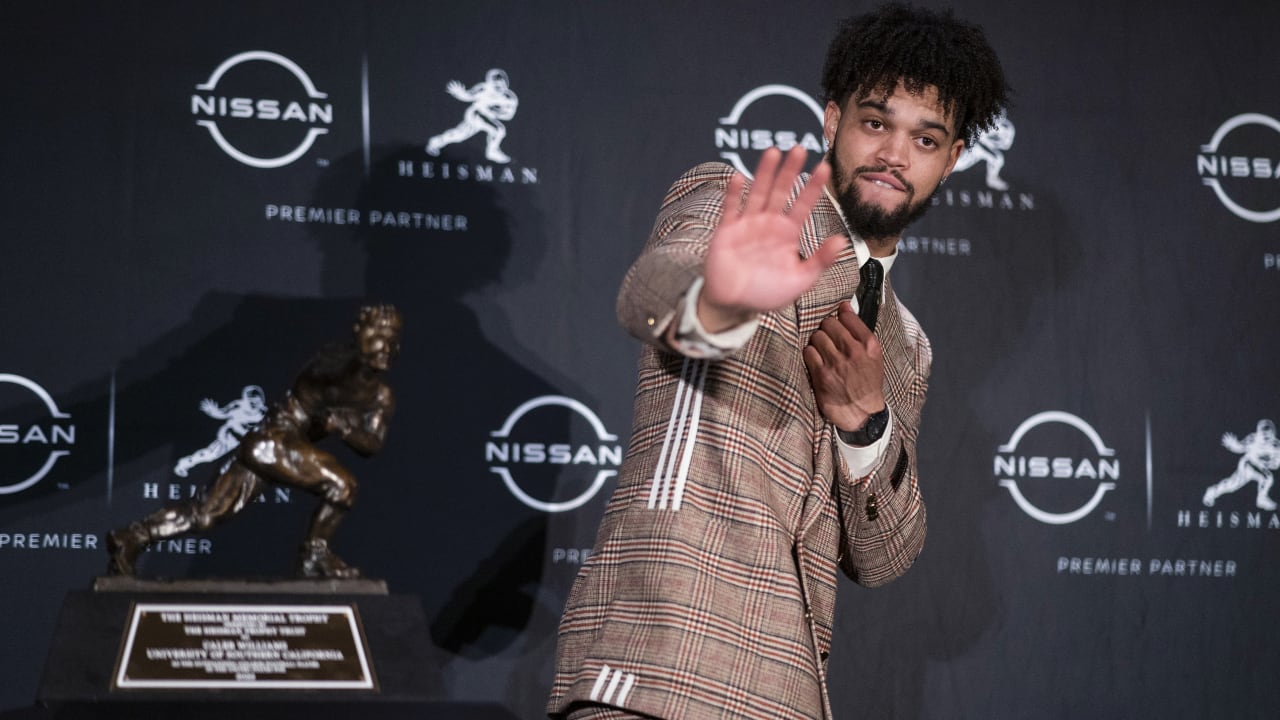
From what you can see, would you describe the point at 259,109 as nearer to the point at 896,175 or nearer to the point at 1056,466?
the point at 896,175

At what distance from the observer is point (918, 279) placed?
Result: 315cm

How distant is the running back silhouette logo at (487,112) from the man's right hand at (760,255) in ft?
5.32

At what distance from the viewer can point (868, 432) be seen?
5.91 feet

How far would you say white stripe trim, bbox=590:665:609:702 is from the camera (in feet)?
5.25

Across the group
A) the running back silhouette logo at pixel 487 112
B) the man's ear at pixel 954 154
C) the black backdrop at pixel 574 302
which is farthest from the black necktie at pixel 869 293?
the running back silhouette logo at pixel 487 112

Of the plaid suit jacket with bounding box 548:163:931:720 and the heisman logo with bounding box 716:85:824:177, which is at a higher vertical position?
the heisman logo with bounding box 716:85:824:177

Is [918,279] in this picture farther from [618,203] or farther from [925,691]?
[925,691]

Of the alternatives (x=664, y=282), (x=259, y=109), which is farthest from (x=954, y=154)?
(x=259, y=109)

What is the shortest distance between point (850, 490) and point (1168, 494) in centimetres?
159

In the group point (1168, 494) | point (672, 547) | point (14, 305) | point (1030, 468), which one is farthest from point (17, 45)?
point (1168, 494)

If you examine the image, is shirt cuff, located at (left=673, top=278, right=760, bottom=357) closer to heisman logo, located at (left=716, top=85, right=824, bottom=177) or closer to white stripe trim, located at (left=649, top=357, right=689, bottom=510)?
white stripe trim, located at (left=649, top=357, right=689, bottom=510)

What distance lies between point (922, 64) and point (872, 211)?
27 cm

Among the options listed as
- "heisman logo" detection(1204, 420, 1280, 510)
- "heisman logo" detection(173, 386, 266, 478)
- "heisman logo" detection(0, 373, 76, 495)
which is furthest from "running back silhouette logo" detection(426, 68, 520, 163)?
"heisman logo" detection(1204, 420, 1280, 510)

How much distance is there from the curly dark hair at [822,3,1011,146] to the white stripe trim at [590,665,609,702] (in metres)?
0.94
